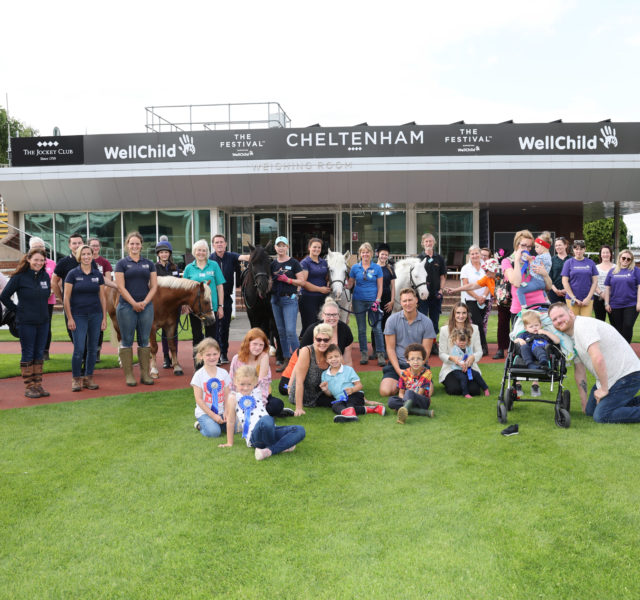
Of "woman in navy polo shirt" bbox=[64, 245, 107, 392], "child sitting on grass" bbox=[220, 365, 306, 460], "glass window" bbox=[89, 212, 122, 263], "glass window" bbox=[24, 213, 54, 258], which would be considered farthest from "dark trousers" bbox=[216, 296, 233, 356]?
"glass window" bbox=[24, 213, 54, 258]

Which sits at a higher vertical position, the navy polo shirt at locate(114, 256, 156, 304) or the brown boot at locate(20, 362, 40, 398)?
the navy polo shirt at locate(114, 256, 156, 304)

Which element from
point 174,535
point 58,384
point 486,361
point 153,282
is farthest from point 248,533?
point 486,361

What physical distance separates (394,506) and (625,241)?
63.9 meters

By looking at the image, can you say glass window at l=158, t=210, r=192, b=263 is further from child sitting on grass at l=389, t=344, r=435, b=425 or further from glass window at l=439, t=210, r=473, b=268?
child sitting on grass at l=389, t=344, r=435, b=425

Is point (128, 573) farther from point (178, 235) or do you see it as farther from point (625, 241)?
point (625, 241)

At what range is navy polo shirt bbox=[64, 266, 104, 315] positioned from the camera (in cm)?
802

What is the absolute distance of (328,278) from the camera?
9562mm

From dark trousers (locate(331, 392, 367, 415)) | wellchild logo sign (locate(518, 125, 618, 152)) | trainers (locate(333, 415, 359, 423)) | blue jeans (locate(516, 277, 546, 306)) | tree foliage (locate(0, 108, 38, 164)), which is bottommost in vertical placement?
trainers (locate(333, 415, 359, 423))

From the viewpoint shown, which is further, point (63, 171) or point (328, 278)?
point (63, 171)

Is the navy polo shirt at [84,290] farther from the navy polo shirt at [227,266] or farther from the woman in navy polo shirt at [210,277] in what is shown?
the navy polo shirt at [227,266]

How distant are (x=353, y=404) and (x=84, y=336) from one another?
402 cm

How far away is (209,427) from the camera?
5.94 meters

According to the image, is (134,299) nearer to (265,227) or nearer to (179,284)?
(179,284)

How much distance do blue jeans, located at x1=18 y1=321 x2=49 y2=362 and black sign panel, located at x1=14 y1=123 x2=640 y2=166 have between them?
52.7 feet
